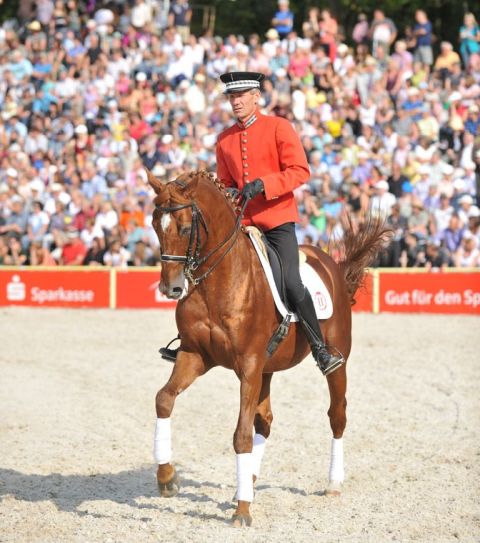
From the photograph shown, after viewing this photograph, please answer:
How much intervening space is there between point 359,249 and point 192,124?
13.5 m

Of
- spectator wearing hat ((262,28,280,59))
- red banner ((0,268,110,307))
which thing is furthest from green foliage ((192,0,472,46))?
red banner ((0,268,110,307))

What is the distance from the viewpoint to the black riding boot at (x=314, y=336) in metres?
7.69

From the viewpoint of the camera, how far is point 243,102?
24.8ft

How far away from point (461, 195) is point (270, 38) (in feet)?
20.1

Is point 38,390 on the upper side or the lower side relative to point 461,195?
lower

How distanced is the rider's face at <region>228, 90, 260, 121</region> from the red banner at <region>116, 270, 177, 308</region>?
11.6 metres

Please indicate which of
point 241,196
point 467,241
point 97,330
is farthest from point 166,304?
point 241,196

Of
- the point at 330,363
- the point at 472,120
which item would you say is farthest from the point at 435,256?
the point at 330,363

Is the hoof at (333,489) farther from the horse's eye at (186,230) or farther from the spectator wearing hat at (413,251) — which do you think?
the spectator wearing hat at (413,251)

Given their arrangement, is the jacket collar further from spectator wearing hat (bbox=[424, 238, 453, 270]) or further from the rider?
spectator wearing hat (bbox=[424, 238, 453, 270])

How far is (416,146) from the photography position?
20.9 meters

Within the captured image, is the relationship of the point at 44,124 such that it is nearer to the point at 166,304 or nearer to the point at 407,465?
the point at 166,304

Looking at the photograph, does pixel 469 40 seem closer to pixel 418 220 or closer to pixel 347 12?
pixel 347 12

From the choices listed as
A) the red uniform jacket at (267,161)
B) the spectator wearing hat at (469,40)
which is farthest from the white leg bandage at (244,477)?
the spectator wearing hat at (469,40)
